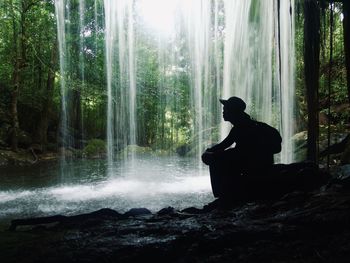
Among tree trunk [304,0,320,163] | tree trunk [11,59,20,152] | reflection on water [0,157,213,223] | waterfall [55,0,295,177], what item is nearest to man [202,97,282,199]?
tree trunk [304,0,320,163]

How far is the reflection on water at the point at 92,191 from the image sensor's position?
752 centimetres

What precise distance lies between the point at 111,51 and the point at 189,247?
1870 cm

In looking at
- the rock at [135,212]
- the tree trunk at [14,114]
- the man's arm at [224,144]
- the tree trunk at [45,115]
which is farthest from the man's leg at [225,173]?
the tree trunk at [45,115]

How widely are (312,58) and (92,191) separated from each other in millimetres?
6448

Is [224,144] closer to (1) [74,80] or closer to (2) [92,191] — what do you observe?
(2) [92,191]

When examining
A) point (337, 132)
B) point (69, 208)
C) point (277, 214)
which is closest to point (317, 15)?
point (277, 214)

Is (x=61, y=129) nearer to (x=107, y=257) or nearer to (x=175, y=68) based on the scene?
(x=175, y=68)

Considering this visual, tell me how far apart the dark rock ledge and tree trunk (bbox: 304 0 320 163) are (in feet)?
7.11

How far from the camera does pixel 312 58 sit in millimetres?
5953

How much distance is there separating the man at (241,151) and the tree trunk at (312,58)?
1.89 metres

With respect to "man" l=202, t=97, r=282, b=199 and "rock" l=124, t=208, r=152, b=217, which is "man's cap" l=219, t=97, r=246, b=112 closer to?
"man" l=202, t=97, r=282, b=199

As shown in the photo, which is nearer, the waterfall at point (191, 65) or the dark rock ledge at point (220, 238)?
the dark rock ledge at point (220, 238)

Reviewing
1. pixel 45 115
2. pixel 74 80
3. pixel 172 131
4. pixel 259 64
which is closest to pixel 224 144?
pixel 259 64

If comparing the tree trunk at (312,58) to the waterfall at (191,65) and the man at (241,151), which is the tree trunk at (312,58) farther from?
the waterfall at (191,65)
